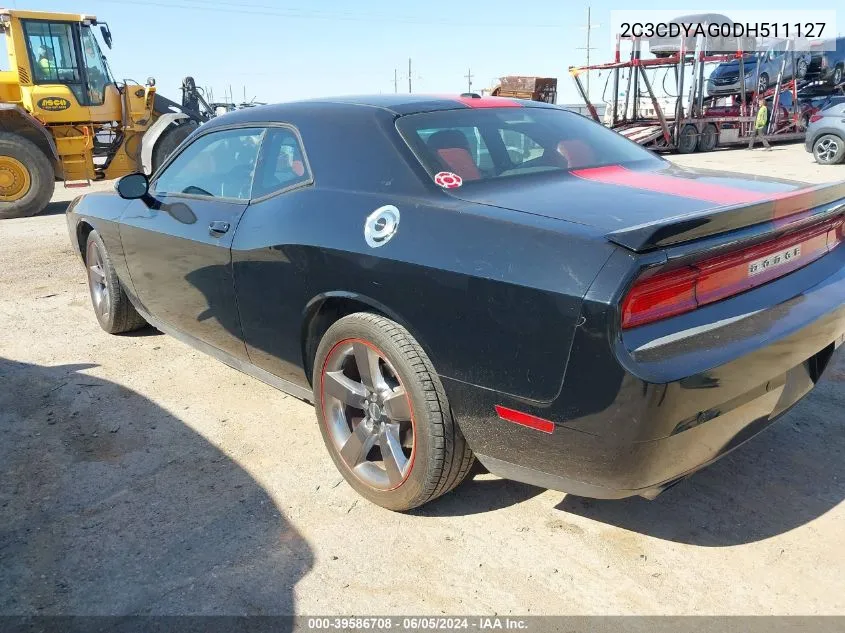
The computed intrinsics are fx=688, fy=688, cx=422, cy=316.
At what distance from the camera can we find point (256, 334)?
3086 mm

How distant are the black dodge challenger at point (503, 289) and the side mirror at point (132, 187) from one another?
0.49 m

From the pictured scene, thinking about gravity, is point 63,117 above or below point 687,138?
above

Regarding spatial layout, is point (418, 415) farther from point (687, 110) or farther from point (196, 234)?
point (687, 110)

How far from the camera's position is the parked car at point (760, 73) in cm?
2181

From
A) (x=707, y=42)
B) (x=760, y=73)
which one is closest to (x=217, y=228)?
(x=707, y=42)

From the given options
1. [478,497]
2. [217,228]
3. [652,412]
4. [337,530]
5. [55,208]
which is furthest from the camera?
[55,208]

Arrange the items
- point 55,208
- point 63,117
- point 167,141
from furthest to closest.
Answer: point 55,208, point 167,141, point 63,117

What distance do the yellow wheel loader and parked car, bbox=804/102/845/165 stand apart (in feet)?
42.1

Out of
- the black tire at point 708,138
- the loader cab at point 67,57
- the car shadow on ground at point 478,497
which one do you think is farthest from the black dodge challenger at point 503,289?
the black tire at point 708,138

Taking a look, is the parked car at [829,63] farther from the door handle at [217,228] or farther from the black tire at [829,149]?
the door handle at [217,228]

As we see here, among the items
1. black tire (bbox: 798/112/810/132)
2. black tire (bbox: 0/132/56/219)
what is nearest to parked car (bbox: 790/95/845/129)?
black tire (bbox: 798/112/810/132)

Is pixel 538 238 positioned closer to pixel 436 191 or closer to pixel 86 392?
pixel 436 191

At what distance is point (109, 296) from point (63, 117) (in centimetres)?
828

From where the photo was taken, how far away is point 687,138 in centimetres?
2053
